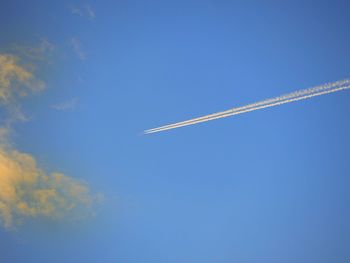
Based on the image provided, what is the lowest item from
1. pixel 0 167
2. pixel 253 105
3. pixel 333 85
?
pixel 333 85

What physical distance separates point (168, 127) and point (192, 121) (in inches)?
109

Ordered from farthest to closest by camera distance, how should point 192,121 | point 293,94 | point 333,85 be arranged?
1. point 192,121
2. point 293,94
3. point 333,85

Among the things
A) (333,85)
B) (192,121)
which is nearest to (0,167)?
(192,121)

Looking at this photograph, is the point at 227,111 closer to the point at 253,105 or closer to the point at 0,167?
the point at 253,105

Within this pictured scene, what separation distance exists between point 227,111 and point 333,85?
30.2ft

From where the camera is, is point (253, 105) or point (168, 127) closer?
point (253, 105)

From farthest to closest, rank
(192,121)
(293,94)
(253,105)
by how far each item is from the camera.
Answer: (192,121), (253,105), (293,94)

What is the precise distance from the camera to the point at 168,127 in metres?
28.1

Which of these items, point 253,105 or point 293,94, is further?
point 253,105

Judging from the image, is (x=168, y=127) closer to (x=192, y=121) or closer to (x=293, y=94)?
(x=192, y=121)

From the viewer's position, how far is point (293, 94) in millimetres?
22641

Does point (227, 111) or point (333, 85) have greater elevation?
point (227, 111)

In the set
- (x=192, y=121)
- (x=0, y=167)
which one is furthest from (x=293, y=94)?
(x=0, y=167)

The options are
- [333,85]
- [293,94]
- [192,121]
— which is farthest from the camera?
[192,121]
